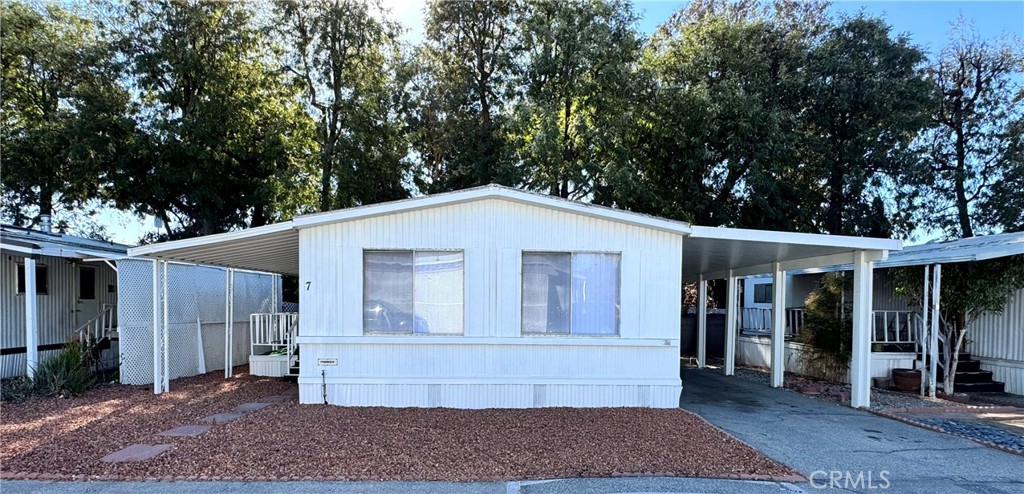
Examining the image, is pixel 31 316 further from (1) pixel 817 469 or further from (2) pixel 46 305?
(1) pixel 817 469

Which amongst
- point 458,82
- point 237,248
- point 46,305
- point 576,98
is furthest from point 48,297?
point 576,98

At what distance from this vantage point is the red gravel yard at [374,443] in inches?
182

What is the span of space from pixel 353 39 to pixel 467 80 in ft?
11.4

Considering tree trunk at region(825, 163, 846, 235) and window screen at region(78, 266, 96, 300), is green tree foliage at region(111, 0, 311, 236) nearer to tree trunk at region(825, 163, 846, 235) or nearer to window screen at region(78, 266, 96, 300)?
window screen at region(78, 266, 96, 300)

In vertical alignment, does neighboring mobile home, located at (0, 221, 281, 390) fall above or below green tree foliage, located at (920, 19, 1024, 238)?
below

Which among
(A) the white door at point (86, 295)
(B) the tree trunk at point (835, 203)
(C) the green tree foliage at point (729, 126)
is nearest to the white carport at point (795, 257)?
(C) the green tree foliage at point (729, 126)

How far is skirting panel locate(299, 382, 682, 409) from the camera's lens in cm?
706

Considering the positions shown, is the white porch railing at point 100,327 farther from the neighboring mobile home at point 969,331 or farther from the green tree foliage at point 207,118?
the neighboring mobile home at point 969,331

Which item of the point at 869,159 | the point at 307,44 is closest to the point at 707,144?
the point at 869,159

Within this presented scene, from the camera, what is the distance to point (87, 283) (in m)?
10.7

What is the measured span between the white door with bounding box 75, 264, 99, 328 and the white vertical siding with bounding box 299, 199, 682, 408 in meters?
6.37

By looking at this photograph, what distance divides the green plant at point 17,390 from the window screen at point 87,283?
9.39ft

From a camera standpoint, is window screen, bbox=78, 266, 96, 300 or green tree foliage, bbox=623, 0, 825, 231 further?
green tree foliage, bbox=623, 0, 825, 231

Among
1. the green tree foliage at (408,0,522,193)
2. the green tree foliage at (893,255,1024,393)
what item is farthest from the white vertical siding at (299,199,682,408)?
the green tree foliage at (408,0,522,193)
